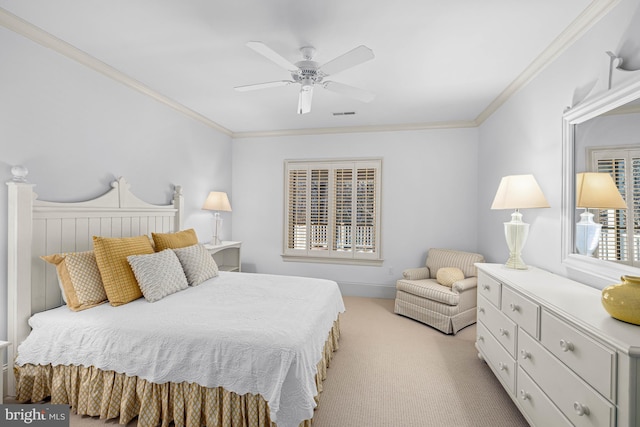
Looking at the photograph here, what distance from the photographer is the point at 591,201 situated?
189cm

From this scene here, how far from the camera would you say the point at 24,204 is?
207 cm

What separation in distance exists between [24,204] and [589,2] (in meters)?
3.82

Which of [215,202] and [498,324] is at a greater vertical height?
[215,202]

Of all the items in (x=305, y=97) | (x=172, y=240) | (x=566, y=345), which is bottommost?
(x=566, y=345)

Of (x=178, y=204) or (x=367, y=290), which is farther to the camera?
(x=367, y=290)

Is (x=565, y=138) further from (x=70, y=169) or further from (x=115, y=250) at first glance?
(x=70, y=169)

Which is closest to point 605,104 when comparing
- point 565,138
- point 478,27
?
point 565,138

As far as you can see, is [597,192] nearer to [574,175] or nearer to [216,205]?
[574,175]

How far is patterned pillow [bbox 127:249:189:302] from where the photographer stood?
230 centimetres

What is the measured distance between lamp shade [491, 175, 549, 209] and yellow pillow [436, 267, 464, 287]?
51.0 inches

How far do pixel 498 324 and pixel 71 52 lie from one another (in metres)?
3.90

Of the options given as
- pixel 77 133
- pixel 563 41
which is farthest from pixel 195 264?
pixel 563 41

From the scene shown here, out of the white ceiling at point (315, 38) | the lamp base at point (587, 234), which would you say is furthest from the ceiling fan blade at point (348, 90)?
the lamp base at point (587, 234)

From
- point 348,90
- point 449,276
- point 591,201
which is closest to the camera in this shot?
point 591,201
